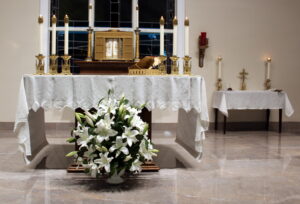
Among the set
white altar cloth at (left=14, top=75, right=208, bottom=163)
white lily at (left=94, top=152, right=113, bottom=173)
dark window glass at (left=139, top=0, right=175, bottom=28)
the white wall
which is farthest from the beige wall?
white lily at (left=94, top=152, right=113, bottom=173)

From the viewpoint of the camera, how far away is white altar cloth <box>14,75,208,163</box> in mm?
3477

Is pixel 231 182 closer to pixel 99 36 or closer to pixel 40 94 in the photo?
pixel 40 94

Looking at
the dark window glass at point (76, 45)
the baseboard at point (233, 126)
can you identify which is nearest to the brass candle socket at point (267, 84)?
the baseboard at point (233, 126)

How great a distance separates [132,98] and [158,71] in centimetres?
50

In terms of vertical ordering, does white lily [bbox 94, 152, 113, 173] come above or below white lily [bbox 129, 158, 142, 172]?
above

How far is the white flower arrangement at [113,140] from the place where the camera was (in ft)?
9.57

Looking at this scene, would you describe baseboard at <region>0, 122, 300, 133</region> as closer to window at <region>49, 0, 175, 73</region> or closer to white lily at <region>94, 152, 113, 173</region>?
window at <region>49, 0, 175, 73</region>

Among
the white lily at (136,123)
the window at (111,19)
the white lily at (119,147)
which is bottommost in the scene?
the white lily at (119,147)

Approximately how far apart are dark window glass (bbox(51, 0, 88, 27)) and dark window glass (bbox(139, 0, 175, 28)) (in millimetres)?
1138

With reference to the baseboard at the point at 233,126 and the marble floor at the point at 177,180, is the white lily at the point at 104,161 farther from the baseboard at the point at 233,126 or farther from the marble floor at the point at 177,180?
the baseboard at the point at 233,126

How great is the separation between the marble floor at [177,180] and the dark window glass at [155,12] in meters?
3.28

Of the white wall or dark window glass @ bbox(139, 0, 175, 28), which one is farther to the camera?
dark window glass @ bbox(139, 0, 175, 28)

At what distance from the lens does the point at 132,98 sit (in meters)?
3.55

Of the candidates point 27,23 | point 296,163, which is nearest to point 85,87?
point 296,163
